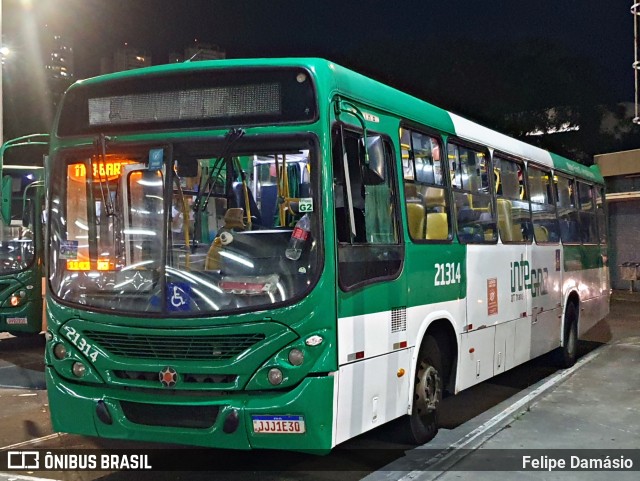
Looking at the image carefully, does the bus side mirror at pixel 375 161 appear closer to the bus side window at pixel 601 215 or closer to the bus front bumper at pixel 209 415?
the bus front bumper at pixel 209 415

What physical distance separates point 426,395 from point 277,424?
217cm

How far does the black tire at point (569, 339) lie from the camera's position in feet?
40.5

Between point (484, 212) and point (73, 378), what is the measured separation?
194 inches

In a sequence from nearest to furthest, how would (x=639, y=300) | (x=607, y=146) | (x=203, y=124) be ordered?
(x=203, y=124) → (x=639, y=300) → (x=607, y=146)

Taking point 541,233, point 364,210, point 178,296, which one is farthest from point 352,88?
point 541,233

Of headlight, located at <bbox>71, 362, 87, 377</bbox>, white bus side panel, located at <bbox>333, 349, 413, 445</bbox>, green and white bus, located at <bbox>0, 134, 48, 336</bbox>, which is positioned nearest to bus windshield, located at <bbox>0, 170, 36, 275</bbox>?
green and white bus, located at <bbox>0, 134, 48, 336</bbox>

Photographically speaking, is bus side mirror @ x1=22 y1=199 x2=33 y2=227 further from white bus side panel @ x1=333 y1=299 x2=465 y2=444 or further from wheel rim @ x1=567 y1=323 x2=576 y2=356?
wheel rim @ x1=567 y1=323 x2=576 y2=356

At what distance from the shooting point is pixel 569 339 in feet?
41.5

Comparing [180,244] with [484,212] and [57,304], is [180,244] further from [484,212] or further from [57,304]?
[484,212]

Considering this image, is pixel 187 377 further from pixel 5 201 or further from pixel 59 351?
pixel 5 201

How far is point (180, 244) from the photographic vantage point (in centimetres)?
609

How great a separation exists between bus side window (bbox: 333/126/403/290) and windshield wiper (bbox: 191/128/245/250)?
2.40 ft

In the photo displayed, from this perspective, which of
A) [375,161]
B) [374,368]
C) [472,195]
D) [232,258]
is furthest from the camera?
[472,195]

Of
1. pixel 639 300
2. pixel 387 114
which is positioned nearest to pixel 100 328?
pixel 387 114
